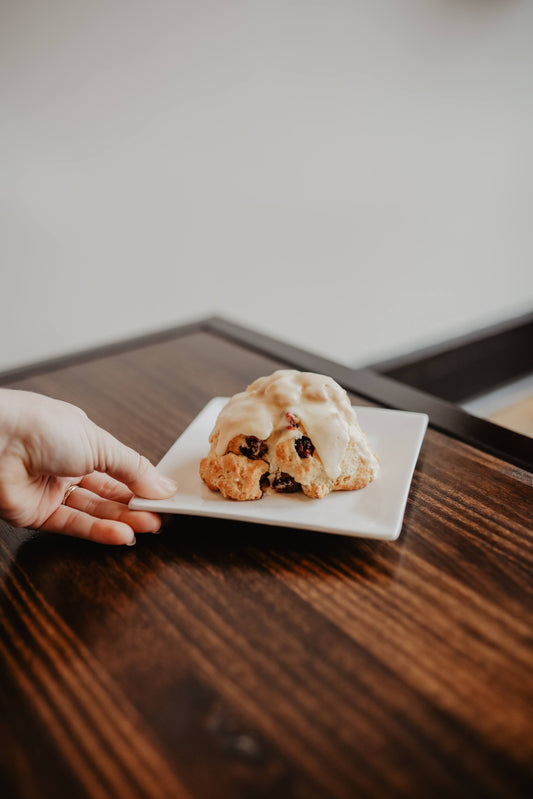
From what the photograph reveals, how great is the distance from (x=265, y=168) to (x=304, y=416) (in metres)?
1.42

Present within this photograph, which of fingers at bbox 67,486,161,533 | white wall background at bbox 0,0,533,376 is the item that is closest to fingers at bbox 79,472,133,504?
fingers at bbox 67,486,161,533

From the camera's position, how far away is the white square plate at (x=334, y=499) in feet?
1.97

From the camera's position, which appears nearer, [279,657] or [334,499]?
[279,657]

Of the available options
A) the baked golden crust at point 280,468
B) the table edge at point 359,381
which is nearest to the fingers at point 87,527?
the baked golden crust at point 280,468

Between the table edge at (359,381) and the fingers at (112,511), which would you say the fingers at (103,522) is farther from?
the table edge at (359,381)

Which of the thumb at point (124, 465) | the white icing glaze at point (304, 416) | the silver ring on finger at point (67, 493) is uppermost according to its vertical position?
the white icing glaze at point (304, 416)

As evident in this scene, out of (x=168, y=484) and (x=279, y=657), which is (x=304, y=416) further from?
(x=279, y=657)

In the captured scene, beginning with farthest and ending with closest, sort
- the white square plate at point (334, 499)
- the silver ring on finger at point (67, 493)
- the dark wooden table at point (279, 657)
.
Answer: the silver ring on finger at point (67, 493) → the white square plate at point (334, 499) → the dark wooden table at point (279, 657)

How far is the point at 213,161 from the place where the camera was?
1.76 m

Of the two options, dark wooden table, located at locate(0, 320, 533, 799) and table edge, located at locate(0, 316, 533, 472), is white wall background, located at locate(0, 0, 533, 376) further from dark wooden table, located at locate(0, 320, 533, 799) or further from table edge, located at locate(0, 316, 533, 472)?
dark wooden table, located at locate(0, 320, 533, 799)

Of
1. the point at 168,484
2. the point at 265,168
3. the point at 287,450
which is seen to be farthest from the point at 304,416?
the point at 265,168

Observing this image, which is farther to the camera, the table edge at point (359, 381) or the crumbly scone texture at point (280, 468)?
the table edge at point (359, 381)

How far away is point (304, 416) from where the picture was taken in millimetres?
683

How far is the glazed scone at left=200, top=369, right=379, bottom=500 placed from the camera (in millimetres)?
Answer: 660
